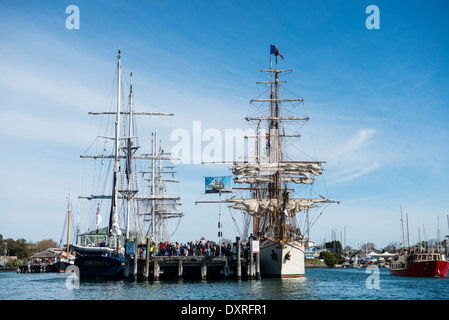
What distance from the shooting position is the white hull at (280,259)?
171 feet

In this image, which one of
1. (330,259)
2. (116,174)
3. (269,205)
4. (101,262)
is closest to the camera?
(101,262)

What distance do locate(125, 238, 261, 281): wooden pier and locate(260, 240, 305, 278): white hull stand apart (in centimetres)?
417

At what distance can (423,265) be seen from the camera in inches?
2532

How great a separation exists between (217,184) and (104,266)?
15481mm

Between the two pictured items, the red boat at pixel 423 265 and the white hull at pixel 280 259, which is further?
the red boat at pixel 423 265

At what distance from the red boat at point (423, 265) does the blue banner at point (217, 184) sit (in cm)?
2776

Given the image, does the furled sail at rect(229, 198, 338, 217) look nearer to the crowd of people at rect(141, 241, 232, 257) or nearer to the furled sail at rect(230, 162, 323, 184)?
the furled sail at rect(230, 162, 323, 184)

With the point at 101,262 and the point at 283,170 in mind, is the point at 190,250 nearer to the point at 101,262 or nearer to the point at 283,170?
the point at 101,262

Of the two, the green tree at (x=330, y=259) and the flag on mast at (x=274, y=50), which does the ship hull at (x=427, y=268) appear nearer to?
the flag on mast at (x=274, y=50)

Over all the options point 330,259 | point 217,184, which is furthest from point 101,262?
point 330,259

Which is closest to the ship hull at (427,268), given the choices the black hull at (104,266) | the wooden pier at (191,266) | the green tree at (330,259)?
the wooden pier at (191,266)

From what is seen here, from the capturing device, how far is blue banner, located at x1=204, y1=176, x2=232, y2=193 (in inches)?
2256
